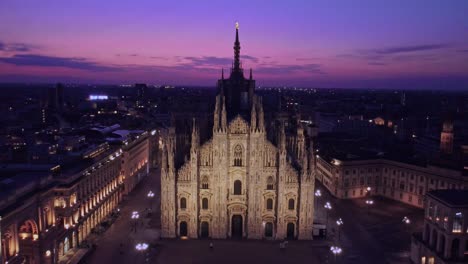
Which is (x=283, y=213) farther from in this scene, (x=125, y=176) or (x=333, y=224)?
(x=125, y=176)

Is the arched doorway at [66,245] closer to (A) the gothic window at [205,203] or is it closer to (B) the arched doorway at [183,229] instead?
(B) the arched doorway at [183,229]

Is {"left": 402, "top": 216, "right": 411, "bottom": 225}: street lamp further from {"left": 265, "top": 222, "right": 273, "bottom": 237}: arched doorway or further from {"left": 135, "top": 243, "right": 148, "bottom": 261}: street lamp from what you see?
{"left": 135, "top": 243, "right": 148, "bottom": 261}: street lamp

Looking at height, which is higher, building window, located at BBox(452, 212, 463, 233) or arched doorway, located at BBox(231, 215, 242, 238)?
building window, located at BBox(452, 212, 463, 233)

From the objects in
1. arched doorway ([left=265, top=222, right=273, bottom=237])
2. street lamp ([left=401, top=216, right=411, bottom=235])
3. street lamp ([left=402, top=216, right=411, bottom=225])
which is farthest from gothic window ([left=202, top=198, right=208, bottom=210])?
street lamp ([left=402, top=216, right=411, bottom=225])

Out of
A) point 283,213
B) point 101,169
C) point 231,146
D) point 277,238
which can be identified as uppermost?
point 231,146

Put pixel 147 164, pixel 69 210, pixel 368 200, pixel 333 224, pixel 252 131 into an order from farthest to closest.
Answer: pixel 147 164 → pixel 368 200 → pixel 333 224 → pixel 252 131 → pixel 69 210

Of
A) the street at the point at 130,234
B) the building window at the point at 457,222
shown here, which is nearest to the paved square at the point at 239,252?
the street at the point at 130,234

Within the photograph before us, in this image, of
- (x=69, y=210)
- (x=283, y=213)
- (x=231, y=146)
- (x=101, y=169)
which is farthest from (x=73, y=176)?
(x=283, y=213)
